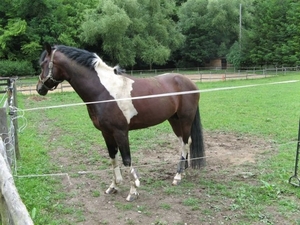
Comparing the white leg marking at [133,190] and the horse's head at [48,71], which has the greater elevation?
the horse's head at [48,71]

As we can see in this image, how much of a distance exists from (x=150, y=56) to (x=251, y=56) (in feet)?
38.1

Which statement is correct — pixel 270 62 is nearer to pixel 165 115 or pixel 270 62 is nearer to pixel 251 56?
pixel 251 56

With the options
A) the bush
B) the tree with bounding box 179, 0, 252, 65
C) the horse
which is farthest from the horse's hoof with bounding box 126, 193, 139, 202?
the tree with bounding box 179, 0, 252, 65

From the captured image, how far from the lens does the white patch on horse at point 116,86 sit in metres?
4.04

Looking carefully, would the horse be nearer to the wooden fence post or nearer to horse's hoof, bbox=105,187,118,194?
horse's hoof, bbox=105,187,118,194

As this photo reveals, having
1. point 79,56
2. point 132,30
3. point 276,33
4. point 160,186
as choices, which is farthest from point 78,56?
point 276,33

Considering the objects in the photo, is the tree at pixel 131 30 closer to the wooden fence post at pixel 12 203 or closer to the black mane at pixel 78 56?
the black mane at pixel 78 56

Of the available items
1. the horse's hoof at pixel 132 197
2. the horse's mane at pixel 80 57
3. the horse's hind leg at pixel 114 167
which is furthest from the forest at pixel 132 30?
the horse's hoof at pixel 132 197

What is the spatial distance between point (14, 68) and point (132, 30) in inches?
489

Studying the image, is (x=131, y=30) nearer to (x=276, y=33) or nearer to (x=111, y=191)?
(x=276, y=33)

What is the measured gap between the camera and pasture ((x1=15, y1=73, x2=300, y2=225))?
3.59m

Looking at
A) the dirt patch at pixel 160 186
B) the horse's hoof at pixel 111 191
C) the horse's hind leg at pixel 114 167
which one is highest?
the horse's hind leg at pixel 114 167

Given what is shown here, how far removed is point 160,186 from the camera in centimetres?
448

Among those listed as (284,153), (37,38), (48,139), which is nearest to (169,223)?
(284,153)
